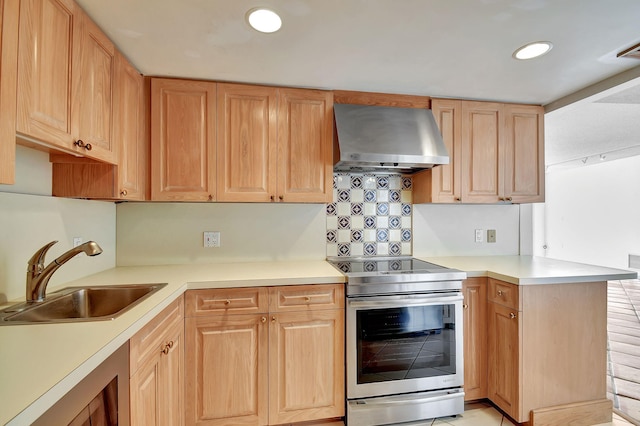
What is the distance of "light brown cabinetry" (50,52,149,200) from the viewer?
1.56 meters

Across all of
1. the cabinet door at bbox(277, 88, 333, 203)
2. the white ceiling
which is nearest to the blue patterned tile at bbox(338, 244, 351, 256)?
the cabinet door at bbox(277, 88, 333, 203)

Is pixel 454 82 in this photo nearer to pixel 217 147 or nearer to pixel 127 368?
pixel 217 147

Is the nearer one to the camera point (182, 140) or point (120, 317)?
point (120, 317)

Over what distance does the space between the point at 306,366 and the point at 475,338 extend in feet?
3.72

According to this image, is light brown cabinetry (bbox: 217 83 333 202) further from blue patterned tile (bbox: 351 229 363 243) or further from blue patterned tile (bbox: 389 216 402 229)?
blue patterned tile (bbox: 389 216 402 229)

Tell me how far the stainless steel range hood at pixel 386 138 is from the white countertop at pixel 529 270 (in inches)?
30.2

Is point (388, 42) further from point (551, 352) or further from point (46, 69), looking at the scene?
point (551, 352)

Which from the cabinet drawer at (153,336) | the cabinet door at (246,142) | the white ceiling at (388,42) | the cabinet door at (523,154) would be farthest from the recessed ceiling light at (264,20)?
the cabinet door at (523,154)

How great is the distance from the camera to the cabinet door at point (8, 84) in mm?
878

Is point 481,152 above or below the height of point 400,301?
above

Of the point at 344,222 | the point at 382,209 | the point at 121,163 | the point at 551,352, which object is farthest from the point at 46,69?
the point at 551,352

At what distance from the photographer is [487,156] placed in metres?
2.32

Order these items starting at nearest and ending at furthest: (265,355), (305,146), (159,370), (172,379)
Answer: (159,370)
(172,379)
(265,355)
(305,146)

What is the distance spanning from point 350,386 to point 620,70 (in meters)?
2.52
